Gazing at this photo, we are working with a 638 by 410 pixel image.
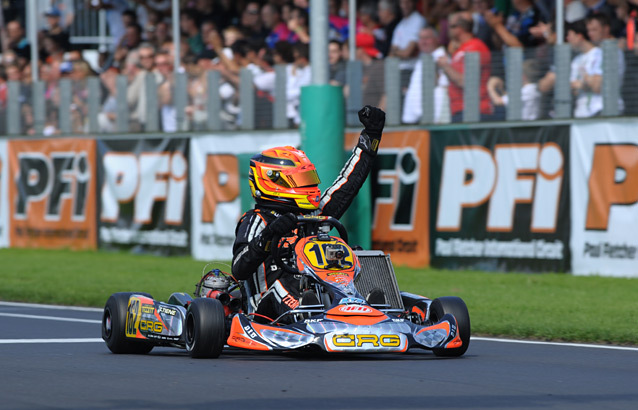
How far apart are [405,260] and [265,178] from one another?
302 inches

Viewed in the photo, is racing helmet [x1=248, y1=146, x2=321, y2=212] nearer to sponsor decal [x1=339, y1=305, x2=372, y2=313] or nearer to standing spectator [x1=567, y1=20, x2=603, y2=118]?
sponsor decal [x1=339, y1=305, x2=372, y2=313]

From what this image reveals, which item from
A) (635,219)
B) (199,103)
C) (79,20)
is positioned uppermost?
(79,20)

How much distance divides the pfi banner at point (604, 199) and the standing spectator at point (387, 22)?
12.8 feet

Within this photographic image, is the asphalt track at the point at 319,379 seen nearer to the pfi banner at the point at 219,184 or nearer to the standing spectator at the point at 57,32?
the pfi banner at the point at 219,184

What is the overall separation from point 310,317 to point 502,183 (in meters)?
7.77

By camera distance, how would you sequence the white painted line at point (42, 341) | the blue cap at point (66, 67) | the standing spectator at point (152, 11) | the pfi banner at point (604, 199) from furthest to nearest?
1. the blue cap at point (66, 67)
2. the standing spectator at point (152, 11)
3. the pfi banner at point (604, 199)
4. the white painted line at point (42, 341)

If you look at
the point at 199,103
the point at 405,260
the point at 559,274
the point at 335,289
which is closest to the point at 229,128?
the point at 199,103

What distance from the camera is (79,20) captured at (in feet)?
82.6

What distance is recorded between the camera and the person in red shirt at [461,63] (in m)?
15.8

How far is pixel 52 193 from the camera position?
20.9m

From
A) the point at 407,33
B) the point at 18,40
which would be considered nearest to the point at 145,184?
the point at 407,33

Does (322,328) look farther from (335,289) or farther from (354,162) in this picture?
(354,162)

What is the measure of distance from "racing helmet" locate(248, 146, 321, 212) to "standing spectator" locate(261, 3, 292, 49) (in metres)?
10.3

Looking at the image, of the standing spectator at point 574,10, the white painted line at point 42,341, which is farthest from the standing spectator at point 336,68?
the white painted line at point 42,341
